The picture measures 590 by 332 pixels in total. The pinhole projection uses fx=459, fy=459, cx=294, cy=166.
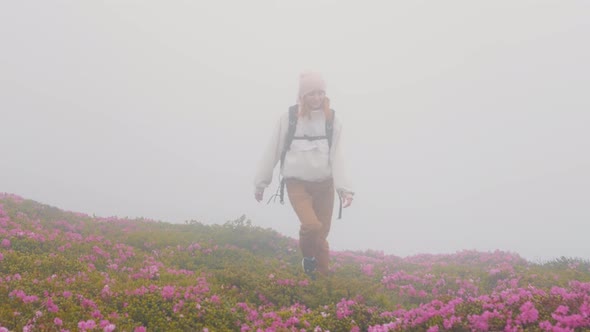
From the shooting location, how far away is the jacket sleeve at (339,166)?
357 inches

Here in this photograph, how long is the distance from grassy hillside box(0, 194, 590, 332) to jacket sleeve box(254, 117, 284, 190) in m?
1.90

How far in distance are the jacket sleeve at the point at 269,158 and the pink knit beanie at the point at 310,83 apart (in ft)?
2.71

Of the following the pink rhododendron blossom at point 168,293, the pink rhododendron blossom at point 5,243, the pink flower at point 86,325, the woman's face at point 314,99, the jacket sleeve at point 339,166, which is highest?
the woman's face at point 314,99

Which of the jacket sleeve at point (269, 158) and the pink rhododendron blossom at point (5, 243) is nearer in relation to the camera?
the pink rhododendron blossom at point (5, 243)

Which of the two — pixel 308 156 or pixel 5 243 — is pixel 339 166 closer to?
pixel 308 156

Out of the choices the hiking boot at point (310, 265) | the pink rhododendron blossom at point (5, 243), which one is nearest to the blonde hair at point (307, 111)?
the hiking boot at point (310, 265)

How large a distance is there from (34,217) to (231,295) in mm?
8598

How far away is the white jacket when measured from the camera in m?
9.08

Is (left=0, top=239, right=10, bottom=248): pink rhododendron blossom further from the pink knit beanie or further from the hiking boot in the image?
the pink knit beanie

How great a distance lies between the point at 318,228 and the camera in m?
8.55

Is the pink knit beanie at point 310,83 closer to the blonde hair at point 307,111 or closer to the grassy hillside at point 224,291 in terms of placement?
the blonde hair at point 307,111

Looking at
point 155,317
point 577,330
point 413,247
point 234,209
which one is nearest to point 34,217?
point 155,317

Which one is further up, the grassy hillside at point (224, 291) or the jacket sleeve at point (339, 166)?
the jacket sleeve at point (339, 166)

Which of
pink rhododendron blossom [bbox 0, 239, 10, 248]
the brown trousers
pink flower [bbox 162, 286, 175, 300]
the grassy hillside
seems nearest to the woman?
the brown trousers
